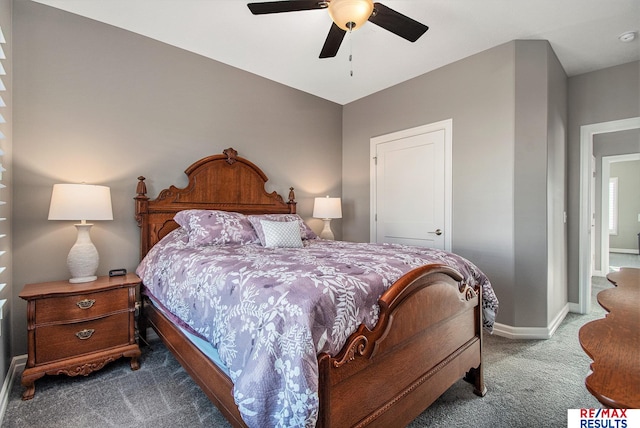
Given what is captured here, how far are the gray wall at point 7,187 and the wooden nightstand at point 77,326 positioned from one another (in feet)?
0.63

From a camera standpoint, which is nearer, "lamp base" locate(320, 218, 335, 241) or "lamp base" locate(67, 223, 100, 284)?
"lamp base" locate(67, 223, 100, 284)

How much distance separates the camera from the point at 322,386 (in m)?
1.04

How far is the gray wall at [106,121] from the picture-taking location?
7.25ft

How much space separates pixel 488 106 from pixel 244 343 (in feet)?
10.2

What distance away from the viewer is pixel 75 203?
2.04 m

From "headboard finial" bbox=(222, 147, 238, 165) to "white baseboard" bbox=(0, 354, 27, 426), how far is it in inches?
88.4

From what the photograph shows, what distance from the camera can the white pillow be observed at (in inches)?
99.5

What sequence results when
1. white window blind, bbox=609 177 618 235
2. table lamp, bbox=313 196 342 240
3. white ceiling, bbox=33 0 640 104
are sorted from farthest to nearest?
white window blind, bbox=609 177 618 235 < table lamp, bbox=313 196 342 240 < white ceiling, bbox=33 0 640 104

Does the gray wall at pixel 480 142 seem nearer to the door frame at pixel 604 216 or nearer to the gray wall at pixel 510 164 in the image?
the gray wall at pixel 510 164

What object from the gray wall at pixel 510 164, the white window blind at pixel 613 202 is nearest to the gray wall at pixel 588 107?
the gray wall at pixel 510 164

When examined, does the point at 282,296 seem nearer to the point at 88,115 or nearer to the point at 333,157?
the point at 88,115

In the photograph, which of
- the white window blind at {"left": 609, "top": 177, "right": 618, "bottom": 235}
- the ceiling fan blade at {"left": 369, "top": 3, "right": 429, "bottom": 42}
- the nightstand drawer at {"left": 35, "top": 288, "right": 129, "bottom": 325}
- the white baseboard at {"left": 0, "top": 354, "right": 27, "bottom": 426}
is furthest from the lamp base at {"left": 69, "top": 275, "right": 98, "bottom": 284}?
the white window blind at {"left": 609, "top": 177, "right": 618, "bottom": 235}

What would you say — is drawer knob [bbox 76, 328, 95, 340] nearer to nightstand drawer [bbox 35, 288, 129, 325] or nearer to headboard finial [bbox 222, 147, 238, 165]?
nightstand drawer [bbox 35, 288, 129, 325]

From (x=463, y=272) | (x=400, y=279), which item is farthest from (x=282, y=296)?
(x=463, y=272)
